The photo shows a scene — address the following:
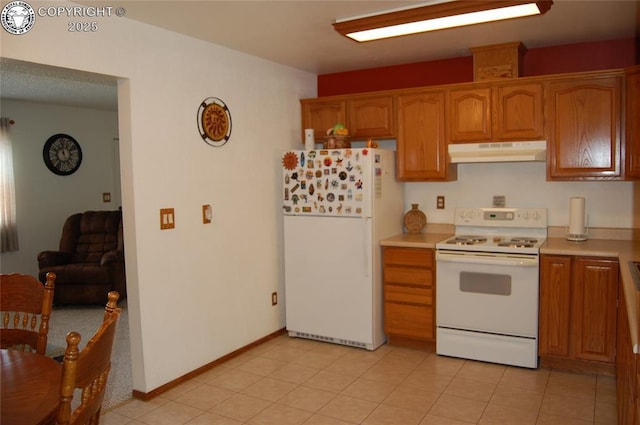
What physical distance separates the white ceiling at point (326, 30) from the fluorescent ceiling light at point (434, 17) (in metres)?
0.06

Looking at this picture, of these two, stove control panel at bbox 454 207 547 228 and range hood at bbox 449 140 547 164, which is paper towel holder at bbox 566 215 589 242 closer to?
stove control panel at bbox 454 207 547 228

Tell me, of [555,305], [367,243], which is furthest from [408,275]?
[555,305]

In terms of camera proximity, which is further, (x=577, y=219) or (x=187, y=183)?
(x=577, y=219)

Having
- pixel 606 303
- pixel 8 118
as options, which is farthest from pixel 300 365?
pixel 8 118

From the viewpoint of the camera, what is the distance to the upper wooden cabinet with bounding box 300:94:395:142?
14.6 ft

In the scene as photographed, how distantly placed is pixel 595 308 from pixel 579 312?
10 centimetres

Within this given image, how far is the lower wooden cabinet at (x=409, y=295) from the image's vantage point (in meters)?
4.08

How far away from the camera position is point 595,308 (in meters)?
3.50

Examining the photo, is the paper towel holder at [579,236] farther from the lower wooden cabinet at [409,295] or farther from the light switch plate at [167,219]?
the light switch plate at [167,219]

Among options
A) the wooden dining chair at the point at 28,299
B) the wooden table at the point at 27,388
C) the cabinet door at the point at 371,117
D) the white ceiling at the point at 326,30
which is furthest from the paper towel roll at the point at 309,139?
the wooden table at the point at 27,388

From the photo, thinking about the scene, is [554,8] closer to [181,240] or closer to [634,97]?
[634,97]

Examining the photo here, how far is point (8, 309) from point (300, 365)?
2250 mm

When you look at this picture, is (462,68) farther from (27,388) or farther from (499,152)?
(27,388)

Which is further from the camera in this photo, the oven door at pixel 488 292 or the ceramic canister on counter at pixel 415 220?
the ceramic canister on counter at pixel 415 220
